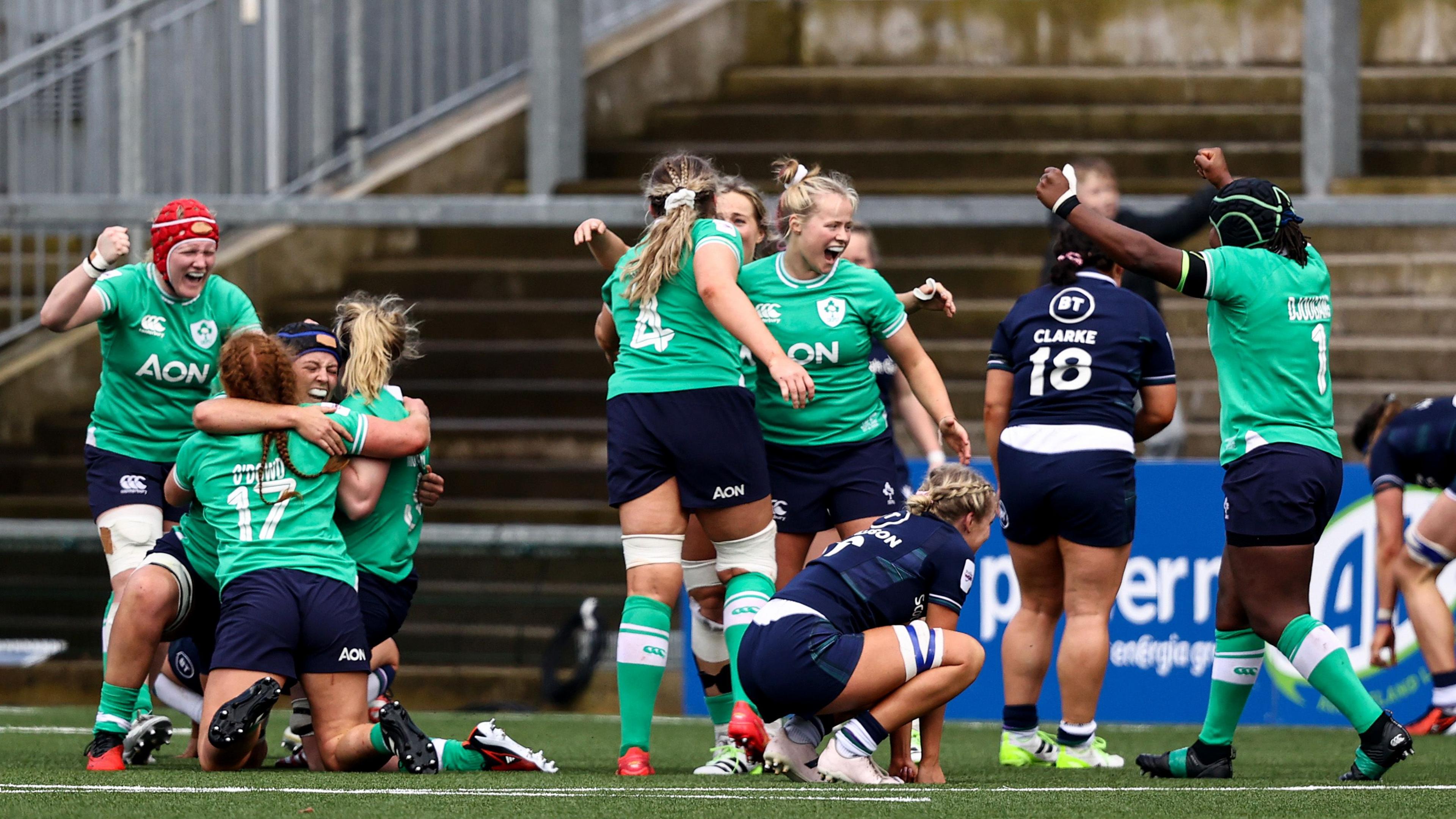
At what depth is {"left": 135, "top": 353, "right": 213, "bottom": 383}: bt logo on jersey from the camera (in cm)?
654

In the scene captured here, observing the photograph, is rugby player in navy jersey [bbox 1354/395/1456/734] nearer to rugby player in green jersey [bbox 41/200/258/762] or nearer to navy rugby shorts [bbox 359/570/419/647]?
navy rugby shorts [bbox 359/570/419/647]

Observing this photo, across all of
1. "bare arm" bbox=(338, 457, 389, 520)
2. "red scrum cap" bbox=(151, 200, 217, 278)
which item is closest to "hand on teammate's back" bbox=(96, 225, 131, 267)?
"red scrum cap" bbox=(151, 200, 217, 278)

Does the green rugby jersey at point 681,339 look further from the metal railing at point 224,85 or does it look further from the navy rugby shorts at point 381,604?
the metal railing at point 224,85

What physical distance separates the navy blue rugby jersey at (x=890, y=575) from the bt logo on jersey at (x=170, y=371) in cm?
233

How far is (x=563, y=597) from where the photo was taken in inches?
381

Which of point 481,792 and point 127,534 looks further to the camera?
point 127,534

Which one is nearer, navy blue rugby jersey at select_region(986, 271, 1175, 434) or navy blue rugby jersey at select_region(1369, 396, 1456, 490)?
navy blue rugby jersey at select_region(986, 271, 1175, 434)

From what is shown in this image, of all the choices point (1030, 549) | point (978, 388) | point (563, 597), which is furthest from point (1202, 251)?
point (978, 388)

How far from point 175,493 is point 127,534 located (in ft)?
2.40

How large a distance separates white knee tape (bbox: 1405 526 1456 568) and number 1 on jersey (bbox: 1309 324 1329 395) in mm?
2530

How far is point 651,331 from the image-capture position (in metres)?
5.64

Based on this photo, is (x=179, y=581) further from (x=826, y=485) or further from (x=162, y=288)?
(x=826, y=485)

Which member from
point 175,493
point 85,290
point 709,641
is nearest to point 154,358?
point 85,290

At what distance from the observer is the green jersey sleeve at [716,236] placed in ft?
18.2
